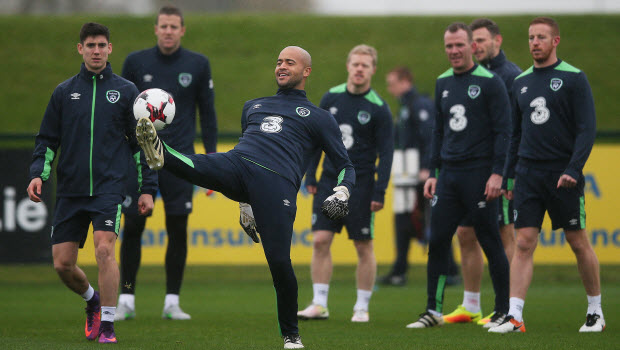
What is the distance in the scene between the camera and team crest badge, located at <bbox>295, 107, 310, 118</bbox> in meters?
6.36

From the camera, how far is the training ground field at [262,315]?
674cm

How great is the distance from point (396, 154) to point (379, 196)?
4614mm

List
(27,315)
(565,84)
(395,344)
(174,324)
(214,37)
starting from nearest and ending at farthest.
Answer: (395,344) → (565,84) → (174,324) → (27,315) → (214,37)

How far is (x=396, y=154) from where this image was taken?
13266 mm

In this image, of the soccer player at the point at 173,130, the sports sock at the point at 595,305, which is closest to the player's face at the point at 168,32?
the soccer player at the point at 173,130

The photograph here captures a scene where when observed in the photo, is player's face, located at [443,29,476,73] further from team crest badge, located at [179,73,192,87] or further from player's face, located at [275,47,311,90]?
team crest badge, located at [179,73,192,87]

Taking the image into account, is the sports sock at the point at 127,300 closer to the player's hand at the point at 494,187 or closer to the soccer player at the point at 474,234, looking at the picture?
the soccer player at the point at 474,234

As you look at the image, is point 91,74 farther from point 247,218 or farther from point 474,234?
point 474,234

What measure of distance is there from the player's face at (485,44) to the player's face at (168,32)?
10.0 feet

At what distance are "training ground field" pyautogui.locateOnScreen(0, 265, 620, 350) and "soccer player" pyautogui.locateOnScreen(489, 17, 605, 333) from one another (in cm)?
51

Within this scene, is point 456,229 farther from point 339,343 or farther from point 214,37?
point 214,37

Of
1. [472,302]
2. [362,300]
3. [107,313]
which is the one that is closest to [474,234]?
[472,302]

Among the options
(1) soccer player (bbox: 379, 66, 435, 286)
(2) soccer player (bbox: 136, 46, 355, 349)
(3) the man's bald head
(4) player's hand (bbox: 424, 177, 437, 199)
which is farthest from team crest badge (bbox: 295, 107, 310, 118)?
(1) soccer player (bbox: 379, 66, 435, 286)

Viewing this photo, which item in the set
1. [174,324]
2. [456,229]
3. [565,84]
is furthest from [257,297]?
[565,84]
